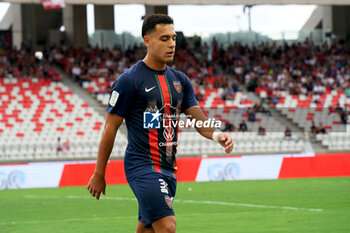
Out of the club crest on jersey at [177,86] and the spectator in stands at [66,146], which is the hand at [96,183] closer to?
the club crest on jersey at [177,86]

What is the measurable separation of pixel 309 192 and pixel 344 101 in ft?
63.1

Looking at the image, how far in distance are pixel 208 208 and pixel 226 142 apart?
28.9 feet

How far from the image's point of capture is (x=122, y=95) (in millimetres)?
5160


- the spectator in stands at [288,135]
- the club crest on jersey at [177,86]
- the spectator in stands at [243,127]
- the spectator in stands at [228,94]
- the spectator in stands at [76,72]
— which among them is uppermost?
the club crest on jersey at [177,86]

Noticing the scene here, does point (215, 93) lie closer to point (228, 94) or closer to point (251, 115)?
point (228, 94)

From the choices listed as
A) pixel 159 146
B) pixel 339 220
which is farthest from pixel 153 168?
pixel 339 220

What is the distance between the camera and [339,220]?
11188 millimetres

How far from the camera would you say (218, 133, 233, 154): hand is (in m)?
5.13

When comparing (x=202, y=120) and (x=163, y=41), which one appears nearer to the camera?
(x=163, y=41)

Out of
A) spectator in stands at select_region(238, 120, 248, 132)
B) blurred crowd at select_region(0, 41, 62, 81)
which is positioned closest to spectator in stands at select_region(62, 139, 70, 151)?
blurred crowd at select_region(0, 41, 62, 81)

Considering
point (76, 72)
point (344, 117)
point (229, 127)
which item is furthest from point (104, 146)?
point (76, 72)

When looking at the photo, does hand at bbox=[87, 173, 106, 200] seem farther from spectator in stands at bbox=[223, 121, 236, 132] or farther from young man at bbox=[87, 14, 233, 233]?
spectator in stands at bbox=[223, 121, 236, 132]

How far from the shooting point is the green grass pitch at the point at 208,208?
36.1 ft

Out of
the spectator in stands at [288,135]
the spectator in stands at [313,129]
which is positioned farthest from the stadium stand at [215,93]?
the spectator in stands at [313,129]
